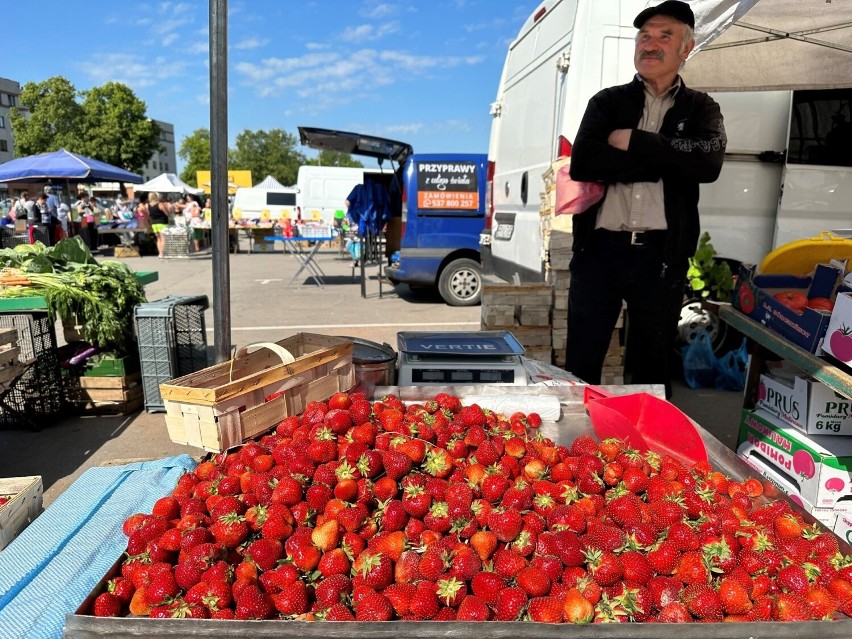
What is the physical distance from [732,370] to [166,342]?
4.94m

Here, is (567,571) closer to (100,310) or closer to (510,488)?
(510,488)

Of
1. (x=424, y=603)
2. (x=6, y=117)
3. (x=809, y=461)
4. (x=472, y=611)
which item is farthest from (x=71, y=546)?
(x=6, y=117)

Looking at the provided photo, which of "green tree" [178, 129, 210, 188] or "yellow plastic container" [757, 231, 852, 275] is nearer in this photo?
"yellow plastic container" [757, 231, 852, 275]

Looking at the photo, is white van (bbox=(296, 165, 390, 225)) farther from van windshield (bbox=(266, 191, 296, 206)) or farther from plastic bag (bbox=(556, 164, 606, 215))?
plastic bag (bbox=(556, 164, 606, 215))

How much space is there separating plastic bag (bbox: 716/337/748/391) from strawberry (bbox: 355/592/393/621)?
4746mm

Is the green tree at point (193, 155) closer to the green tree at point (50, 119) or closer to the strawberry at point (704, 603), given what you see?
the green tree at point (50, 119)

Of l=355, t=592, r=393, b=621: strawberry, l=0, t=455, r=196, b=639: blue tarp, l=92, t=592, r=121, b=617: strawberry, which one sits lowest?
l=0, t=455, r=196, b=639: blue tarp

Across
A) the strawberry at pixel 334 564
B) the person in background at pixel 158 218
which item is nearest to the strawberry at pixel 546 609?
the strawberry at pixel 334 564

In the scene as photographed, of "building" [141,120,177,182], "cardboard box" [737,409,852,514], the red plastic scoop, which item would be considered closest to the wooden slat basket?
the red plastic scoop

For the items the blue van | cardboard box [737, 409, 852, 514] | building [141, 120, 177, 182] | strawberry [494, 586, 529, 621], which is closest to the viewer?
strawberry [494, 586, 529, 621]

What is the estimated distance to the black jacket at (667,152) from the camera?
9.41ft

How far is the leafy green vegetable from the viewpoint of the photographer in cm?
439

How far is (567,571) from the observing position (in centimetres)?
151

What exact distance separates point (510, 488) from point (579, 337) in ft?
5.81
